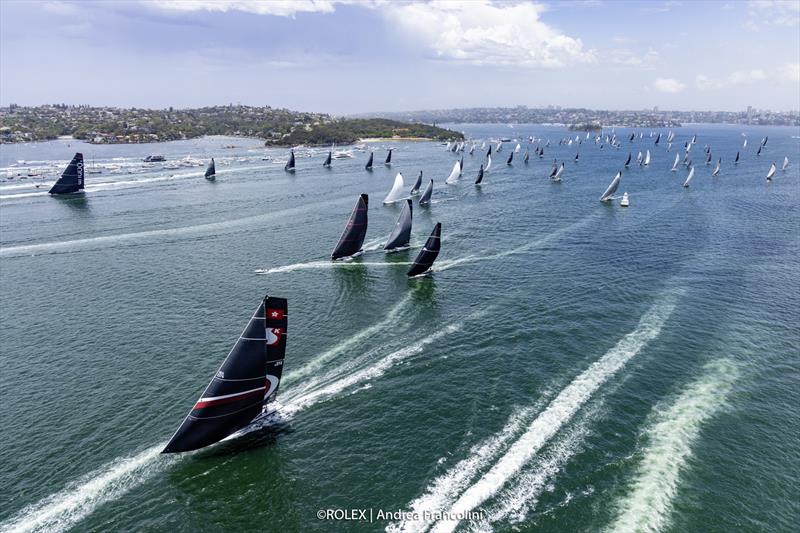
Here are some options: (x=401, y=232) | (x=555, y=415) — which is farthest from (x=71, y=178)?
(x=555, y=415)

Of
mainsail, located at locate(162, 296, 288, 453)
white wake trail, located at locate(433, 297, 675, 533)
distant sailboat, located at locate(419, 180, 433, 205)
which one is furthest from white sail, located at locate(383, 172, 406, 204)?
mainsail, located at locate(162, 296, 288, 453)

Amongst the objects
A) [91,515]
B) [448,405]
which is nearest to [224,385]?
[91,515]

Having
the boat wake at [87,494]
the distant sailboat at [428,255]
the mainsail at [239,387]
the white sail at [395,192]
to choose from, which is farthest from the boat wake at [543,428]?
the white sail at [395,192]

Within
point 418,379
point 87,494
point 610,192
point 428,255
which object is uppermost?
point 610,192

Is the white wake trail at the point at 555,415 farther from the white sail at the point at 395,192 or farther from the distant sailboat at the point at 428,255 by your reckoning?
the white sail at the point at 395,192

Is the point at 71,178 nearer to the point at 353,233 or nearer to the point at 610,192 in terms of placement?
the point at 353,233

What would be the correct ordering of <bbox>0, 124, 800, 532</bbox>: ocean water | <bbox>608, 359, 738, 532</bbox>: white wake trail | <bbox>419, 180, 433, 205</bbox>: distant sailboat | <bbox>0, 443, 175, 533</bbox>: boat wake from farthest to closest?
<bbox>419, 180, 433, 205</bbox>: distant sailboat
<bbox>0, 124, 800, 532</bbox>: ocean water
<bbox>608, 359, 738, 532</bbox>: white wake trail
<bbox>0, 443, 175, 533</bbox>: boat wake

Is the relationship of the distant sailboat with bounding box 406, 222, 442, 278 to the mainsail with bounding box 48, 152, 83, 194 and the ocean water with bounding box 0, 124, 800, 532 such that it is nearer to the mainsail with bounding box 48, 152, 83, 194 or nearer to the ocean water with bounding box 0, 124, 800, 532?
the ocean water with bounding box 0, 124, 800, 532
